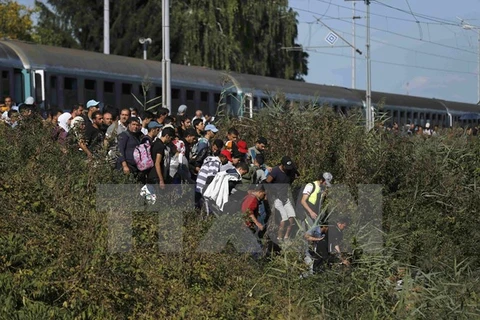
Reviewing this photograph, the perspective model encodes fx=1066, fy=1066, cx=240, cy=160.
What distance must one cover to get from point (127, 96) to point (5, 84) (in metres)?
5.06

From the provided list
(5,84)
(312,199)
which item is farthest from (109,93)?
(312,199)

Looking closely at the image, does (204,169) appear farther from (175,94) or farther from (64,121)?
(175,94)

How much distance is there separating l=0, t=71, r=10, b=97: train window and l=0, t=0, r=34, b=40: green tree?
27527 mm

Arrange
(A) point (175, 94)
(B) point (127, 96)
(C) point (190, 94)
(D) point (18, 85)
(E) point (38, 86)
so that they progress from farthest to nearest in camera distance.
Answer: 1. (C) point (190, 94)
2. (A) point (175, 94)
3. (B) point (127, 96)
4. (E) point (38, 86)
5. (D) point (18, 85)

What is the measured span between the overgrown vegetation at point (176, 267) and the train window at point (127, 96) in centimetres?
948

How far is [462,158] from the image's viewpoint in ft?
67.7

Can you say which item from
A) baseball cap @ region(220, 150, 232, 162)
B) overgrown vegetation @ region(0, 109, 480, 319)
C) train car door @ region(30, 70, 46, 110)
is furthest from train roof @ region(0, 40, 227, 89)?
baseball cap @ region(220, 150, 232, 162)

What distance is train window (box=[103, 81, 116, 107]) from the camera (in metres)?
26.4

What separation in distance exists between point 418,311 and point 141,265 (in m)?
3.55

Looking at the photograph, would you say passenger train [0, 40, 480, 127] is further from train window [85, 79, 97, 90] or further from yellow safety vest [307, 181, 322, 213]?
yellow safety vest [307, 181, 322, 213]

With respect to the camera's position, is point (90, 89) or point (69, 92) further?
point (90, 89)

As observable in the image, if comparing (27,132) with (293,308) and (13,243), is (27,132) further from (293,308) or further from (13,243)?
(293,308)

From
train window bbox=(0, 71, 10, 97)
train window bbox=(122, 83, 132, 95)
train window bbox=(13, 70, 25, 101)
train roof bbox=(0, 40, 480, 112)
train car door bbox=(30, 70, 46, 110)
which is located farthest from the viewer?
train window bbox=(122, 83, 132, 95)

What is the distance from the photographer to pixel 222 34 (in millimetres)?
50375
